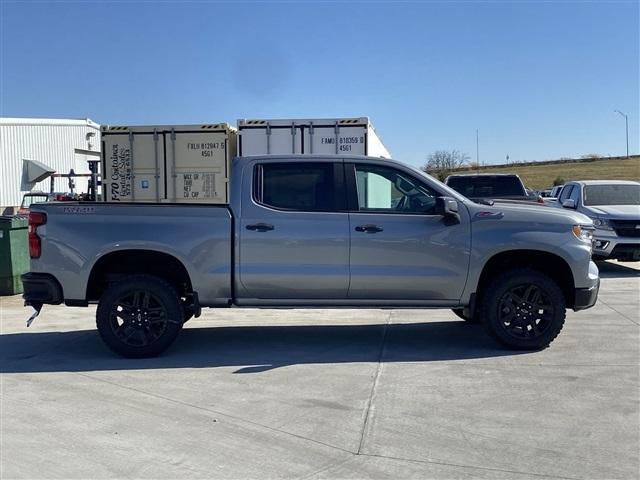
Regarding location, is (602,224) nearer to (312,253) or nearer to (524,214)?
(524,214)

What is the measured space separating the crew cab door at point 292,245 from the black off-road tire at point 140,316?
0.76 m

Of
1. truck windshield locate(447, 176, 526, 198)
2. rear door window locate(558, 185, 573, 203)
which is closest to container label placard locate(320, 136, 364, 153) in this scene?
truck windshield locate(447, 176, 526, 198)

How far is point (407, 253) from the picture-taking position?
6.57m

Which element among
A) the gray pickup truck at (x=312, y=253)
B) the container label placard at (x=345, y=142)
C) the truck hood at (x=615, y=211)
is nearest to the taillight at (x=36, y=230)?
the gray pickup truck at (x=312, y=253)

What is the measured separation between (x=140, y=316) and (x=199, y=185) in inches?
65.4

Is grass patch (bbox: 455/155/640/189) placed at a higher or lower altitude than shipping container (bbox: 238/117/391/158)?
higher

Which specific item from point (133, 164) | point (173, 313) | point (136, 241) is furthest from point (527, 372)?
point (133, 164)

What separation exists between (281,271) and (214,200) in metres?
1.14

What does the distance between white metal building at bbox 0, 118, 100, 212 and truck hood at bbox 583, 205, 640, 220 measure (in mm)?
27506

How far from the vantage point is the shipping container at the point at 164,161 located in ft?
24.1

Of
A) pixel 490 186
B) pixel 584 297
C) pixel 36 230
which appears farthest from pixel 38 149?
pixel 584 297

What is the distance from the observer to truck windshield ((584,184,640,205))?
1411 centimetres

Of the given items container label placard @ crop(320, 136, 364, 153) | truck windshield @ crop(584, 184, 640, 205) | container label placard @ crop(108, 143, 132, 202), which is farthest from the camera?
truck windshield @ crop(584, 184, 640, 205)

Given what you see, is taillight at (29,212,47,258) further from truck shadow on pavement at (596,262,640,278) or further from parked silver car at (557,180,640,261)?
truck shadow on pavement at (596,262,640,278)
